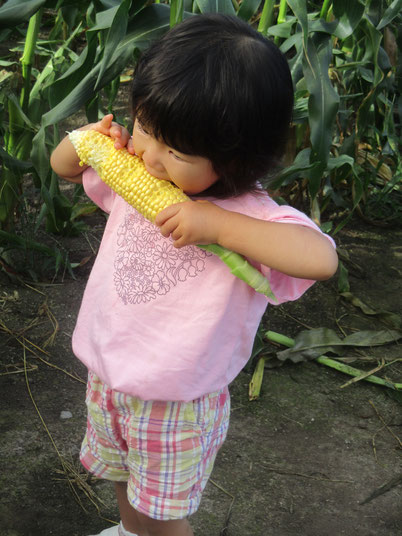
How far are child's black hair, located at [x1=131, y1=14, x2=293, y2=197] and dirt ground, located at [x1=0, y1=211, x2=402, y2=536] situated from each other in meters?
1.00

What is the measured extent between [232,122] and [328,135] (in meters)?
0.77

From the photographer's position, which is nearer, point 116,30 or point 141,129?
point 141,129

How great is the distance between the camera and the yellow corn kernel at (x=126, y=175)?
1.19 metres

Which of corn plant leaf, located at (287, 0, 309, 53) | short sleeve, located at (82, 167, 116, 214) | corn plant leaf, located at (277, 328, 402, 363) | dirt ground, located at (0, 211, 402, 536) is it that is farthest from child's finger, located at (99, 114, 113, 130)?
corn plant leaf, located at (277, 328, 402, 363)

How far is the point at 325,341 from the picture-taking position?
248cm

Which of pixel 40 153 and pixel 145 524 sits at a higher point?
pixel 40 153

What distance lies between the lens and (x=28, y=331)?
2412 mm

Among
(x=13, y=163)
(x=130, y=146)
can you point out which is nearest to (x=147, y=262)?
(x=130, y=146)

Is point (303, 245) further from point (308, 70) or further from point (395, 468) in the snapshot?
point (395, 468)

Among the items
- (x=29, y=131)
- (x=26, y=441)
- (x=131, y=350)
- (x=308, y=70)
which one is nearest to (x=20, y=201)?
(x=29, y=131)

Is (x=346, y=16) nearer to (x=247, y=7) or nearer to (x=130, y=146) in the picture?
(x=247, y=7)

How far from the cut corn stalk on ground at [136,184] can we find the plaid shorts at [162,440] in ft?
0.89

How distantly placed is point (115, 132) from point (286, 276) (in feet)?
1.21

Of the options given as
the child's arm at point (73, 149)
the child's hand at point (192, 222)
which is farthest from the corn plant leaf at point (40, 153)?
Answer: the child's hand at point (192, 222)
